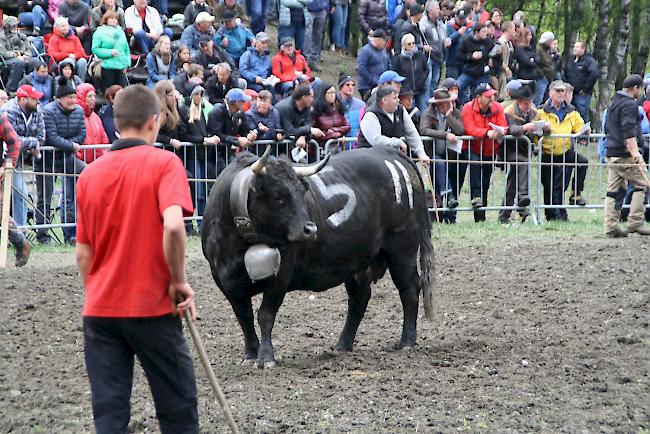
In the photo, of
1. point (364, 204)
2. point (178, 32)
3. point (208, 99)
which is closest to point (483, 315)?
point (364, 204)

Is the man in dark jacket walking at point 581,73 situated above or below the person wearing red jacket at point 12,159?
above

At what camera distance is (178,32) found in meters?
22.1

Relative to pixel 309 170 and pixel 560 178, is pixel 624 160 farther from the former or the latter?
pixel 309 170

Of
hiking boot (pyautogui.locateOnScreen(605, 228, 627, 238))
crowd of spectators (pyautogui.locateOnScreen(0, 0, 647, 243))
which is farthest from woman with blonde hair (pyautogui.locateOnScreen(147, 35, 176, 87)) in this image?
hiking boot (pyautogui.locateOnScreen(605, 228, 627, 238))

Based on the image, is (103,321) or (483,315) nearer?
(103,321)

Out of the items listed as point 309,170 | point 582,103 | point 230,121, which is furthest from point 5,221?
point 582,103

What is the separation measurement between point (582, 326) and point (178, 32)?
1301 centimetres

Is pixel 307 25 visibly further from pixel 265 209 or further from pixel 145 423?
pixel 145 423

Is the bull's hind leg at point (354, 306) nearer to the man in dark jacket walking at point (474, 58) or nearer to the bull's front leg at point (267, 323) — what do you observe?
the bull's front leg at point (267, 323)

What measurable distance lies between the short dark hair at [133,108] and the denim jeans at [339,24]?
20.4 meters

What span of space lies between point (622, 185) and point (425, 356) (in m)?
7.33

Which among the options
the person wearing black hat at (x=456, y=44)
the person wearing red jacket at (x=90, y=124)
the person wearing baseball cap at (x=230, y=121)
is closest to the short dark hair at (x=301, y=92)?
the person wearing baseball cap at (x=230, y=121)

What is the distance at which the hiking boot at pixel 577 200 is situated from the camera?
17.8 metres

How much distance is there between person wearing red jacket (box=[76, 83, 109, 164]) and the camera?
15.6 m
